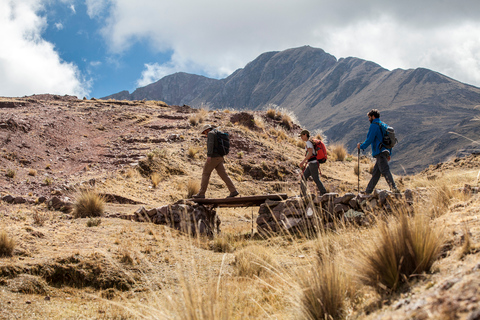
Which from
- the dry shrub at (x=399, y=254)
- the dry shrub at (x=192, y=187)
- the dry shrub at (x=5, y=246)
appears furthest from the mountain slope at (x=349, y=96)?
the dry shrub at (x=5, y=246)

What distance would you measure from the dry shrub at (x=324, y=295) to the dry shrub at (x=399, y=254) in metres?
0.26

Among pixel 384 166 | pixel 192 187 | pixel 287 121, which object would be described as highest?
pixel 287 121

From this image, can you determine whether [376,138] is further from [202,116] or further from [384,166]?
[202,116]

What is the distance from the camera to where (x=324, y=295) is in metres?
3.20

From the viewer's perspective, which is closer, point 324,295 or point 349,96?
point 324,295

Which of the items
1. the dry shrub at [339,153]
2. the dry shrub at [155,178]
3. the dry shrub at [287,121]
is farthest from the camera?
the dry shrub at [287,121]

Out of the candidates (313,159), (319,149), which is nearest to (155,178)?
(313,159)

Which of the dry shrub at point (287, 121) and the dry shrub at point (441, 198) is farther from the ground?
the dry shrub at point (287, 121)

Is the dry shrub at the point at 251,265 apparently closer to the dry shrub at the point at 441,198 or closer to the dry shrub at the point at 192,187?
the dry shrub at the point at 441,198

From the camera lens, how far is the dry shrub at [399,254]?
3117 mm

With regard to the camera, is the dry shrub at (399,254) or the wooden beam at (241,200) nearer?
the dry shrub at (399,254)

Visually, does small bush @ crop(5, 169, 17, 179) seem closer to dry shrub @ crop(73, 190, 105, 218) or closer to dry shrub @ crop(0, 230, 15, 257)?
dry shrub @ crop(73, 190, 105, 218)

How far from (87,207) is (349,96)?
3757 inches

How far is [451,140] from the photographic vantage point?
52.1 meters
